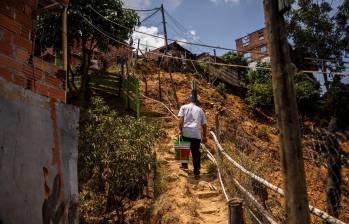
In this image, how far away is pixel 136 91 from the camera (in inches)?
635

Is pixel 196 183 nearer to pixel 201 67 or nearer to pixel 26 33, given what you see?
pixel 26 33

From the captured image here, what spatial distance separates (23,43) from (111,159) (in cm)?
442

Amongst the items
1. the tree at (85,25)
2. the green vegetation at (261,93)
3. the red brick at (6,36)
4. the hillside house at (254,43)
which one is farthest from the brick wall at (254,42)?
the red brick at (6,36)

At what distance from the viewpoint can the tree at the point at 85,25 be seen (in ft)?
45.8

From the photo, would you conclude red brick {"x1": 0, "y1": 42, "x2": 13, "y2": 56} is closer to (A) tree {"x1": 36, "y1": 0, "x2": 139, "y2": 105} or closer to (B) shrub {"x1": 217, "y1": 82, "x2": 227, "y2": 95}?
(A) tree {"x1": 36, "y1": 0, "x2": 139, "y2": 105}

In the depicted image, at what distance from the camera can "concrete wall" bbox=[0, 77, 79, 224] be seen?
313 cm

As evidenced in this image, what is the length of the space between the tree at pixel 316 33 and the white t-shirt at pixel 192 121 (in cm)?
1092

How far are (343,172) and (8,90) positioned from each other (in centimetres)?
1553

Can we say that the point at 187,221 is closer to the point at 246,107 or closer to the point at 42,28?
the point at 42,28

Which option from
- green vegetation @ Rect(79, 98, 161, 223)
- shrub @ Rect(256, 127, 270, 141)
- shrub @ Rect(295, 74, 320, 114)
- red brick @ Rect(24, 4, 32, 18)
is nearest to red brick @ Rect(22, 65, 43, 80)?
red brick @ Rect(24, 4, 32, 18)

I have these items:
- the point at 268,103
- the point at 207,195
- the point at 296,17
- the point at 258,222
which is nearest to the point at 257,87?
the point at 268,103

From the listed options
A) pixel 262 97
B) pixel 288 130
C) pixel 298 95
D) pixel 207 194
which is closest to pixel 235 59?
pixel 262 97

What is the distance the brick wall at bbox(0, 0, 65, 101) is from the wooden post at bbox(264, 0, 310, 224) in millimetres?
2243

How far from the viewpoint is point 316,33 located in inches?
745
